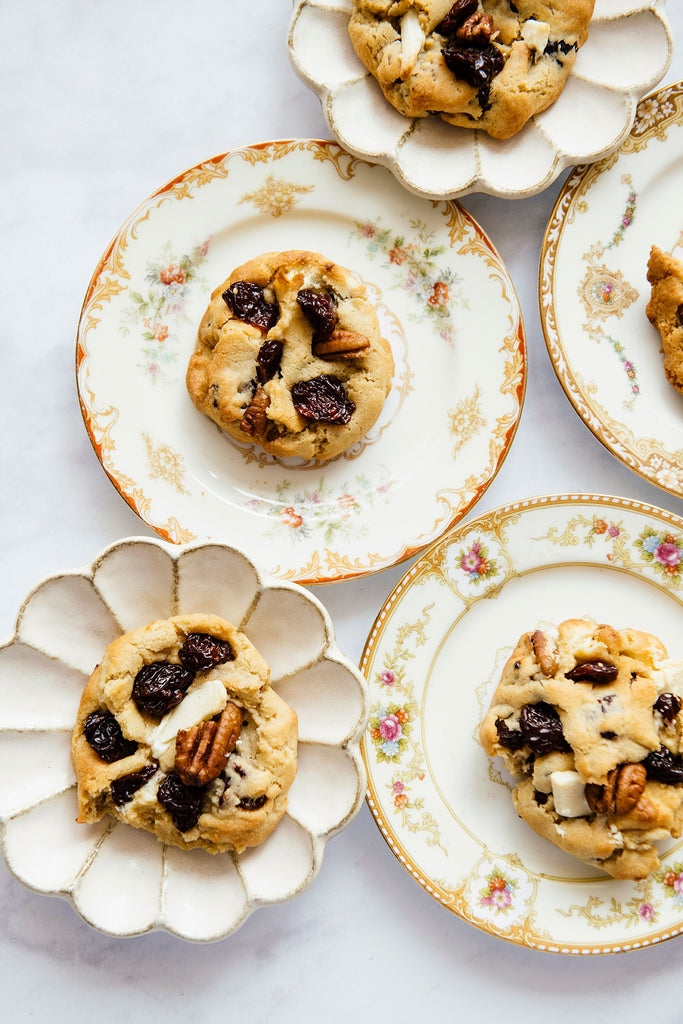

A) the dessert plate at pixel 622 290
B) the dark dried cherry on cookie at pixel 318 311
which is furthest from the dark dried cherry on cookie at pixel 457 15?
the dark dried cherry on cookie at pixel 318 311

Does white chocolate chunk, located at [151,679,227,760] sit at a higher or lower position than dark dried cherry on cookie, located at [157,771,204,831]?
higher

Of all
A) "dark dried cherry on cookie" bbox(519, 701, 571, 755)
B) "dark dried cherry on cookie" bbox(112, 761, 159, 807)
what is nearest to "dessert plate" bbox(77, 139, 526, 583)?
"dark dried cherry on cookie" bbox(519, 701, 571, 755)

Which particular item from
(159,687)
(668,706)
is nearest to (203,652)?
(159,687)

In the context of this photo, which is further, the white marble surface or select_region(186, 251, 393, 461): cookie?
the white marble surface

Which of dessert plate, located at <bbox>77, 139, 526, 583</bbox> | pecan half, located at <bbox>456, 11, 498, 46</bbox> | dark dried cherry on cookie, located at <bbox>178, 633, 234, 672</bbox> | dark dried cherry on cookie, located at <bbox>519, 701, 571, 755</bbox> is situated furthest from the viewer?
dessert plate, located at <bbox>77, 139, 526, 583</bbox>

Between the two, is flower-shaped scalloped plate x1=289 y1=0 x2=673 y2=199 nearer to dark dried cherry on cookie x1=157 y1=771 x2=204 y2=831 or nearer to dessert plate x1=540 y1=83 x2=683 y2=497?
dessert plate x1=540 y1=83 x2=683 y2=497
